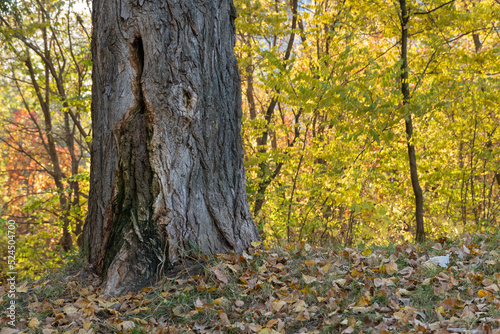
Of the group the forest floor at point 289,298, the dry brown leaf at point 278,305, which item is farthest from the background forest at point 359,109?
the dry brown leaf at point 278,305

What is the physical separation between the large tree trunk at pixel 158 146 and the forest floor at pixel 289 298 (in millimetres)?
275

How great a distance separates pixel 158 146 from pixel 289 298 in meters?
1.58

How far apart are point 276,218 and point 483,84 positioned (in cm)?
479

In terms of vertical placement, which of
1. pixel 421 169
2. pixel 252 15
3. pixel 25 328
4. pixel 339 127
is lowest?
pixel 25 328

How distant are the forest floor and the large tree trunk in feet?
0.90

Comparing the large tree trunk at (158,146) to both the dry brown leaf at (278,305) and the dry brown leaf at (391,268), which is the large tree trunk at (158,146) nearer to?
the dry brown leaf at (278,305)

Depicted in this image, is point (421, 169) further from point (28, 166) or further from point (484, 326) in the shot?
point (28, 166)

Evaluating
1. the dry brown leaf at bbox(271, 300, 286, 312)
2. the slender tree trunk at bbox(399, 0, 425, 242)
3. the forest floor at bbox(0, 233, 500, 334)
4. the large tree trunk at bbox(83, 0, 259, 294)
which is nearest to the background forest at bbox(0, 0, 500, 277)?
the slender tree trunk at bbox(399, 0, 425, 242)

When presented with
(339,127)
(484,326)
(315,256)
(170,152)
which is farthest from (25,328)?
(339,127)

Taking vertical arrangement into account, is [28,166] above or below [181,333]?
above

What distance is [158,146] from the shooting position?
2998mm

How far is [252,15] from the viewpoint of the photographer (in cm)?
812

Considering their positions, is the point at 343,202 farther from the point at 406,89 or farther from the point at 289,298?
the point at 289,298

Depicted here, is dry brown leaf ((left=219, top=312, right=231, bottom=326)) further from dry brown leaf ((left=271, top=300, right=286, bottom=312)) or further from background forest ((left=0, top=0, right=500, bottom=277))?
background forest ((left=0, top=0, right=500, bottom=277))
